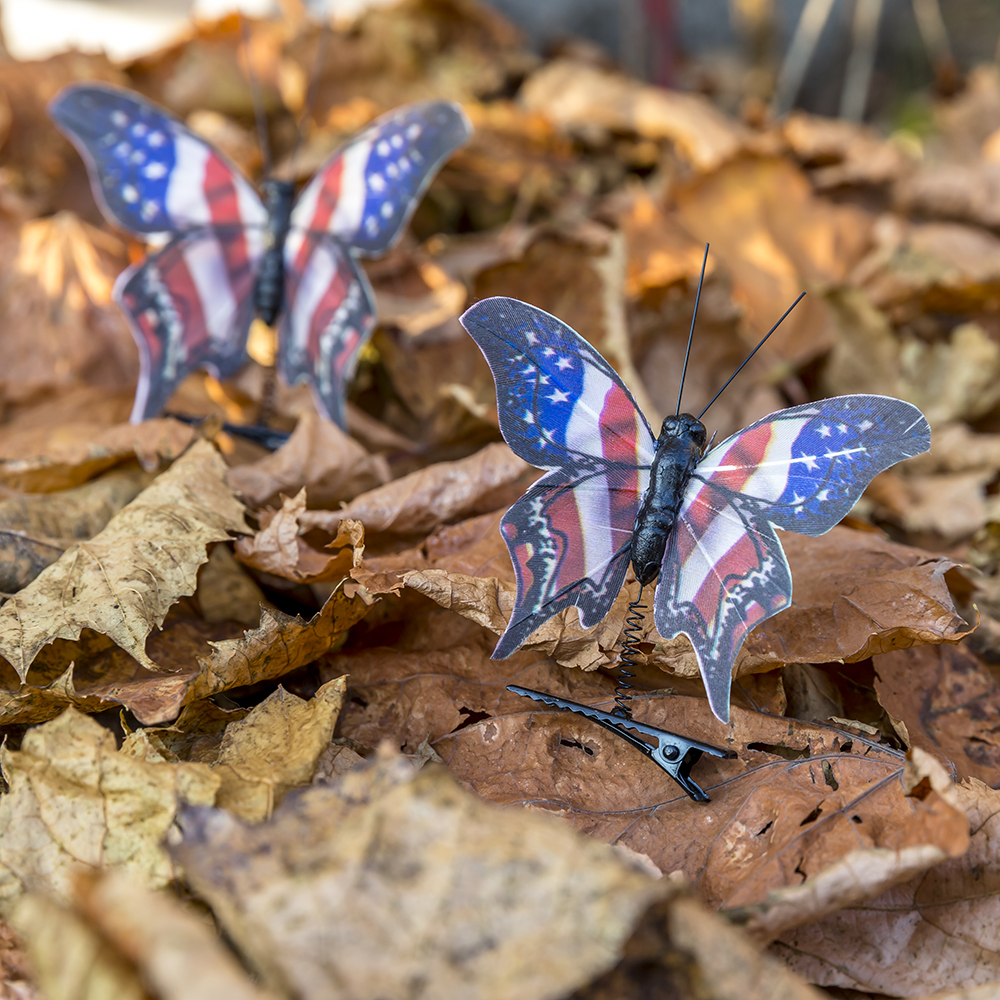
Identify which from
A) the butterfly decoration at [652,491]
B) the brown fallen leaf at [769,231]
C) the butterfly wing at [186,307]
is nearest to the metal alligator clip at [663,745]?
the butterfly decoration at [652,491]

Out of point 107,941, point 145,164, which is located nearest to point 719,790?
point 107,941

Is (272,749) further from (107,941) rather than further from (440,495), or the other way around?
(440,495)

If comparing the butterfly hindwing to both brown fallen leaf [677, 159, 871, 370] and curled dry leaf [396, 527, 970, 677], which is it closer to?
curled dry leaf [396, 527, 970, 677]

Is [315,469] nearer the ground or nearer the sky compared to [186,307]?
nearer the ground

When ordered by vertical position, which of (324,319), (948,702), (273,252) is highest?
(273,252)

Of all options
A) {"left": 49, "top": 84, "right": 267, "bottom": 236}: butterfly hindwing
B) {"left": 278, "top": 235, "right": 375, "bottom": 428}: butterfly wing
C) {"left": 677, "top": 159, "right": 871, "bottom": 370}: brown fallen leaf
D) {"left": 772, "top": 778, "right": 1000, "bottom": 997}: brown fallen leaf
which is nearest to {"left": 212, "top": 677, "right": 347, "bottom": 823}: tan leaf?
{"left": 772, "top": 778, "right": 1000, "bottom": 997}: brown fallen leaf
